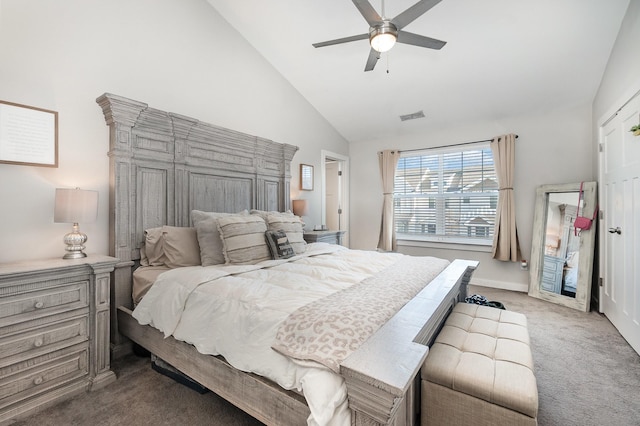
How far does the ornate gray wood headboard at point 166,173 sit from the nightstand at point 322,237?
0.65m

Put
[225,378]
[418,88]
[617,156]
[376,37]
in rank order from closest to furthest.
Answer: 1. [225,378]
2. [376,37]
3. [617,156]
4. [418,88]

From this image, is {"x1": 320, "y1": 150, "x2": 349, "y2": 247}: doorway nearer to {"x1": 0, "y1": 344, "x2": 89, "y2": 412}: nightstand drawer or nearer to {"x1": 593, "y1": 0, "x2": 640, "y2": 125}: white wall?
{"x1": 593, "y1": 0, "x2": 640, "y2": 125}: white wall

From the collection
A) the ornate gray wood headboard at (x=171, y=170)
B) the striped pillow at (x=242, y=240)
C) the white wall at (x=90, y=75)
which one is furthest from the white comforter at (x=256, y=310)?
the white wall at (x=90, y=75)

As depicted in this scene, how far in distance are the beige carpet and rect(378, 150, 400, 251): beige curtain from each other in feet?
8.29

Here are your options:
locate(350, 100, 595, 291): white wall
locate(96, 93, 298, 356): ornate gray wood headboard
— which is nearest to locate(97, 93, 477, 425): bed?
locate(96, 93, 298, 356): ornate gray wood headboard

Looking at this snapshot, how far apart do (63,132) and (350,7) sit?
108 inches

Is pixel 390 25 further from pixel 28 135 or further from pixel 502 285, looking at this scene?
pixel 502 285

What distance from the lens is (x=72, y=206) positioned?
1936 millimetres

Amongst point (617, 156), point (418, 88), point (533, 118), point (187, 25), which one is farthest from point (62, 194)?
point (533, 118)

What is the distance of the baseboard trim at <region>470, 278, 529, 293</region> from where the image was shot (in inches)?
155

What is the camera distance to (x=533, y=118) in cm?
387

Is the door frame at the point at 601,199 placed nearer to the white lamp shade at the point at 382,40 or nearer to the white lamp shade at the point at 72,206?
the white lamp shade at the point at 382,40

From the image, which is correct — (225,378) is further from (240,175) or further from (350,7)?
(350,7)

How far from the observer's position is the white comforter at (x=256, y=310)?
3.34ft
